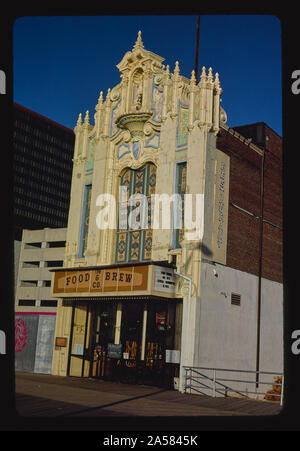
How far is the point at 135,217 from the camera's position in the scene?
942 inches

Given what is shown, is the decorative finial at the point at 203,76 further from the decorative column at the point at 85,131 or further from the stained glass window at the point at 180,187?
the decorative column at the point at 85,131

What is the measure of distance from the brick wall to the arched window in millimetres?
3696

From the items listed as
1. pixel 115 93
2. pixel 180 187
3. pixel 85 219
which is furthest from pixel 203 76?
pixel 85 219

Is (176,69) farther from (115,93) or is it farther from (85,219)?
(85,219)

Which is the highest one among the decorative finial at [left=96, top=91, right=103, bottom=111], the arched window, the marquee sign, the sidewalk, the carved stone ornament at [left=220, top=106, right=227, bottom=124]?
the decorative finial at [left=96, top=91, right=103, bottom=111]

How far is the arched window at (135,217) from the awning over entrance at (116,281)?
1.85 m

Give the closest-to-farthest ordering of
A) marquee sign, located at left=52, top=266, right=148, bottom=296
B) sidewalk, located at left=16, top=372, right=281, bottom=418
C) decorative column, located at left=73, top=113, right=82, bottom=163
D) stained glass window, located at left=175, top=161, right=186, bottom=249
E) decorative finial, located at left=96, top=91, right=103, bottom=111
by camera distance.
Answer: sidewalk, located at left=16, top=372, right=281, bottom=418
marquee sign, located at left=52, top=266, right=148, bottom=296
stained glass window, located at left=175, top=161, right=186, bottom=249
decorative finial, located at left=96, top=91, right=103, bottom=111
decorative column, located at left=73, top=113, right=82, bottom=163

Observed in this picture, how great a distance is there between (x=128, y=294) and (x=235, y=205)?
6619 millimetres

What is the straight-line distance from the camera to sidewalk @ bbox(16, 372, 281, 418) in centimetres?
1130

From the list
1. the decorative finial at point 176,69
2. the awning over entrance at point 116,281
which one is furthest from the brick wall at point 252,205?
the awning over entrance at point 116,281

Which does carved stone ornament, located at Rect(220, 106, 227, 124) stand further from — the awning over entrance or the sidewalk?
the sidewalk

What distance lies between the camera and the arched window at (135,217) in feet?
77.3

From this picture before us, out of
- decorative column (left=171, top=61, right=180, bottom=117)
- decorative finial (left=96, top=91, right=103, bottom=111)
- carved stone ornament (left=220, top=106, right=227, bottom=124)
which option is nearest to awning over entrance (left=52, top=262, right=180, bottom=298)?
carved stone ornament (left=220, top=106, right=227, bottom=124)

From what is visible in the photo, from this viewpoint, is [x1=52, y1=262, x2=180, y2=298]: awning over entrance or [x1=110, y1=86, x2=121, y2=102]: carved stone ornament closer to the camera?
[x1=52, y1=262, x2=180, y2=298]: awning over entrance
